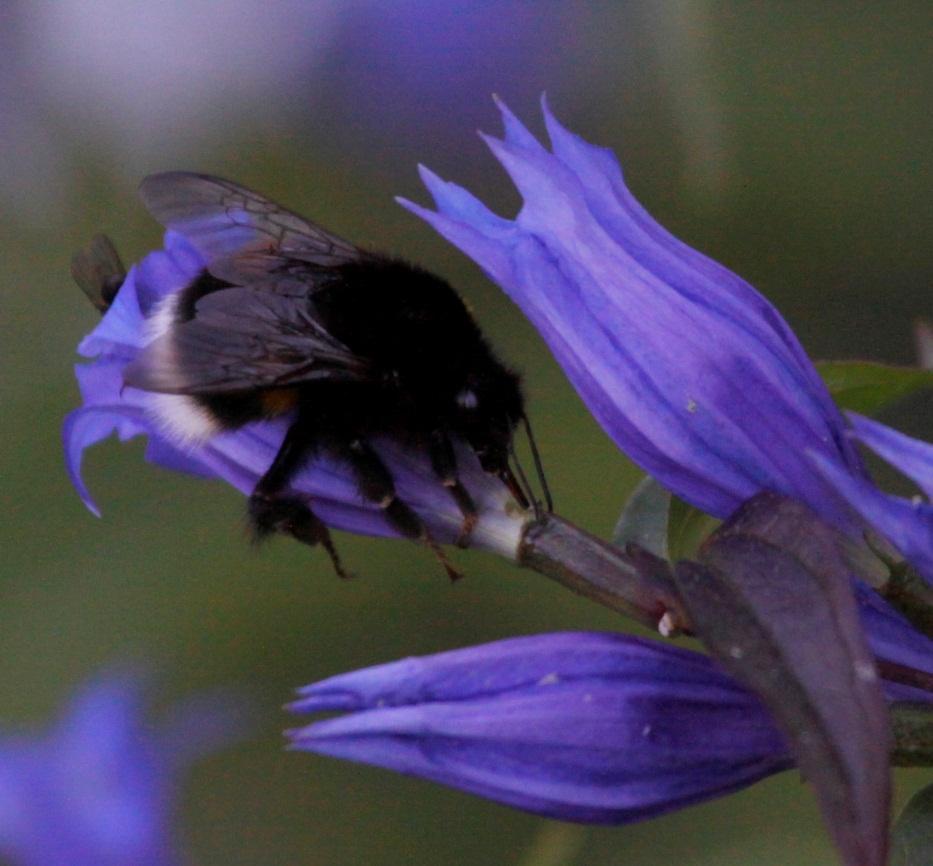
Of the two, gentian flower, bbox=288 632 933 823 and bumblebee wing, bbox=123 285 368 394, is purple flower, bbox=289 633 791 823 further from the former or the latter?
bumblebee wing, bbox=123 285 368 394

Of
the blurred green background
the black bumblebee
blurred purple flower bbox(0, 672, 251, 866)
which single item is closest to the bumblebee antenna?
the black bumblebee

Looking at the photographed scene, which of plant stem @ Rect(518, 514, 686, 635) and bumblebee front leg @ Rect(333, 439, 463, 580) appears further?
bumblebee front leg @ Rect(333, 439, 463, 580)

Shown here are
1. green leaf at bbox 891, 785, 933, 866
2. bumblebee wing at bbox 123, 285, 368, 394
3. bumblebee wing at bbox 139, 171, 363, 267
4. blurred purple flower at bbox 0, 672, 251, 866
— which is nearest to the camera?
green leaf at bbox 891, 785, 933, 866

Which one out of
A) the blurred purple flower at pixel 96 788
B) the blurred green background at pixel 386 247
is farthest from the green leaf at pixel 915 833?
the blurred green background at pixel 386 247

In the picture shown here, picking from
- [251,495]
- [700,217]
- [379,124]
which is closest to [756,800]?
[700,217]

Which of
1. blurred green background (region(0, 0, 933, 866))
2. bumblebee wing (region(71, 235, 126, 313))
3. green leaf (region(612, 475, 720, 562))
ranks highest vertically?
bumblebee wing (region(71, 235, 126, 313))

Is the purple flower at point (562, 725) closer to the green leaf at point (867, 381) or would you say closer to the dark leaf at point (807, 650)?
the dark leaf at point (807, 650)
